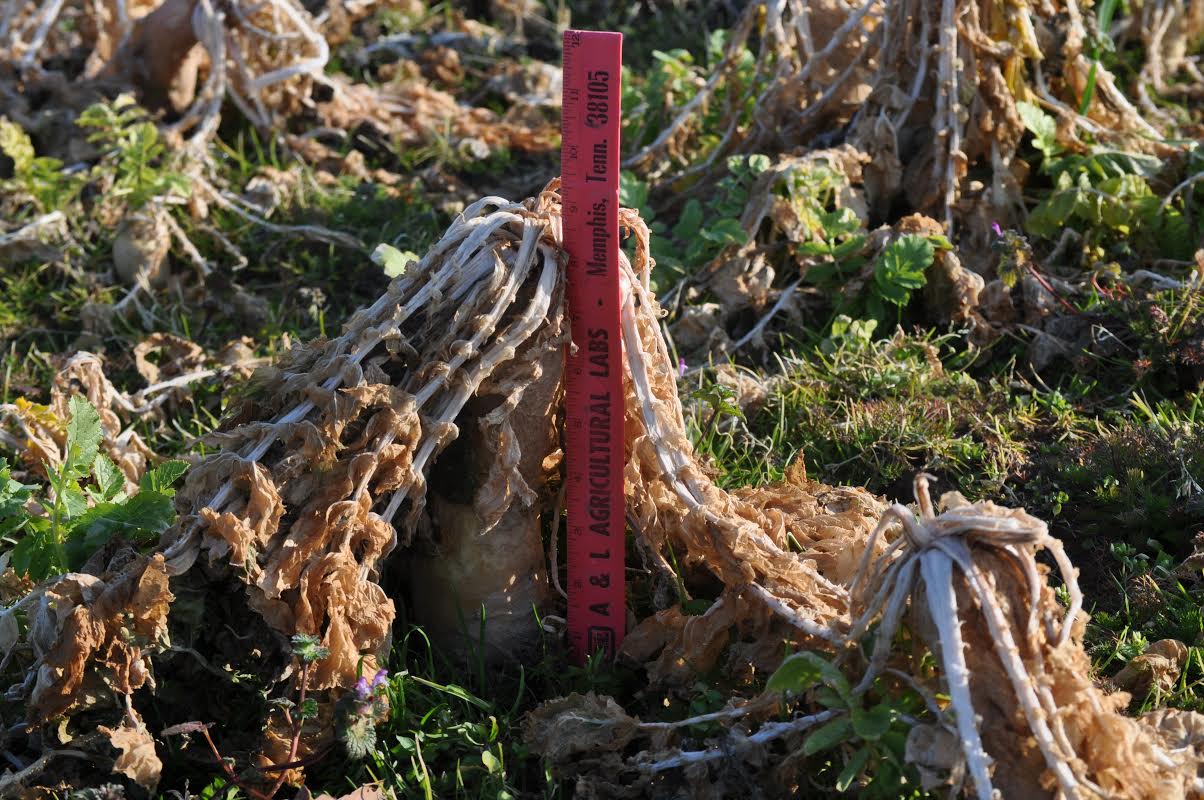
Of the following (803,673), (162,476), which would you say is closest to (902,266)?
(803,673)

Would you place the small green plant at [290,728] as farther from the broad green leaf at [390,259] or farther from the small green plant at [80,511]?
the broad green leaf at [390,259]

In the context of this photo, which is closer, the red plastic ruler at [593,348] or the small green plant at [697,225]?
the red plastic ruler at [593,348]

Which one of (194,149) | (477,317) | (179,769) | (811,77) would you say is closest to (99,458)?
(179,769)

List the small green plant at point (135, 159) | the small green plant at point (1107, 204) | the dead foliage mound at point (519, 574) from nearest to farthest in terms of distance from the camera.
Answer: the dead foliage mound at point (519, 574) → the small green plant at point (1107, 204) → the small green plant at point (135, 159)

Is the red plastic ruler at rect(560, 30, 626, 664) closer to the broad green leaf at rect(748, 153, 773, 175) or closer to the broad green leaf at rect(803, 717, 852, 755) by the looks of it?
the broad green leaf at rect(803, 717, 852, 755)

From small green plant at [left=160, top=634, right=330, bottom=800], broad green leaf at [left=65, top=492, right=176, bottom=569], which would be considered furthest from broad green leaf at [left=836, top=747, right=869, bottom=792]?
broad green leaf at [left=65, top=492, right=176, bottom=569]

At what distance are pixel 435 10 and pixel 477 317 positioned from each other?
15.9 feet

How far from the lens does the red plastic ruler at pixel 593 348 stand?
2.69 m

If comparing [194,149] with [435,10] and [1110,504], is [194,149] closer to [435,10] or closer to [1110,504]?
[435,10]

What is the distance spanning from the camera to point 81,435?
10.1ft

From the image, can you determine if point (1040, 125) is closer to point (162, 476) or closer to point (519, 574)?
point (519, 574)

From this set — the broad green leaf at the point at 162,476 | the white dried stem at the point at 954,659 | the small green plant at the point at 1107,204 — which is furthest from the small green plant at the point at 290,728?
the small green plant at the point at 1107,204

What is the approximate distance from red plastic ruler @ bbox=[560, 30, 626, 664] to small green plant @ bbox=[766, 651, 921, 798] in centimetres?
65

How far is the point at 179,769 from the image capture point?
279 centimetres
